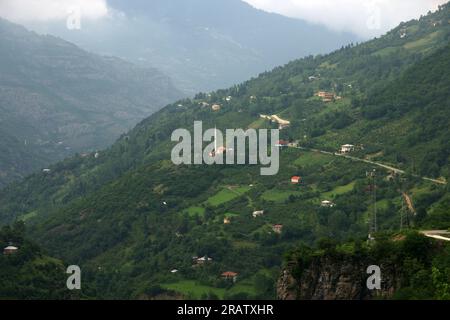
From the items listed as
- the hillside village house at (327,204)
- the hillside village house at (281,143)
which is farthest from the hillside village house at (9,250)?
the hillside village house at (281,143)

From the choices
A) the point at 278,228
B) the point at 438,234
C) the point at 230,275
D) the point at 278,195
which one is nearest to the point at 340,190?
the point at 278,195

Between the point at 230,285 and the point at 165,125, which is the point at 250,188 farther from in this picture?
the point at 165,125

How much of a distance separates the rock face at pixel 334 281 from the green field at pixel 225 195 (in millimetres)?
44711

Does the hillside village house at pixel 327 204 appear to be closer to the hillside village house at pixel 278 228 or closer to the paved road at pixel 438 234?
the hillside village house at pixel 278 228

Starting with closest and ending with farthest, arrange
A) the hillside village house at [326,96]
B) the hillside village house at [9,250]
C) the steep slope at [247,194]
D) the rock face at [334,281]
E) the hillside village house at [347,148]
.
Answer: the rock face at [334,281] → the hillside village house at [9,250] → the steep slope at [247,194] → the hillside village house at [347,148] → the hillside village house at [326,96]

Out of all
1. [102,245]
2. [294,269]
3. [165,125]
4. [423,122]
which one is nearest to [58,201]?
[165,125]

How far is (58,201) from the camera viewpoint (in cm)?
12725

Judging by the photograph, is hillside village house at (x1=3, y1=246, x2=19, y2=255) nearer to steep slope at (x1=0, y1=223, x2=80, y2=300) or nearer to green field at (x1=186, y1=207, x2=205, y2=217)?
steep slope at (x1=0, y1=223, x2=80, y2=300)

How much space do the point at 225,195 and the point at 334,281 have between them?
4884 cm

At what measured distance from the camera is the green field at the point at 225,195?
308 feet

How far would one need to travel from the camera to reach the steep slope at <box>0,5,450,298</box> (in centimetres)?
7644
